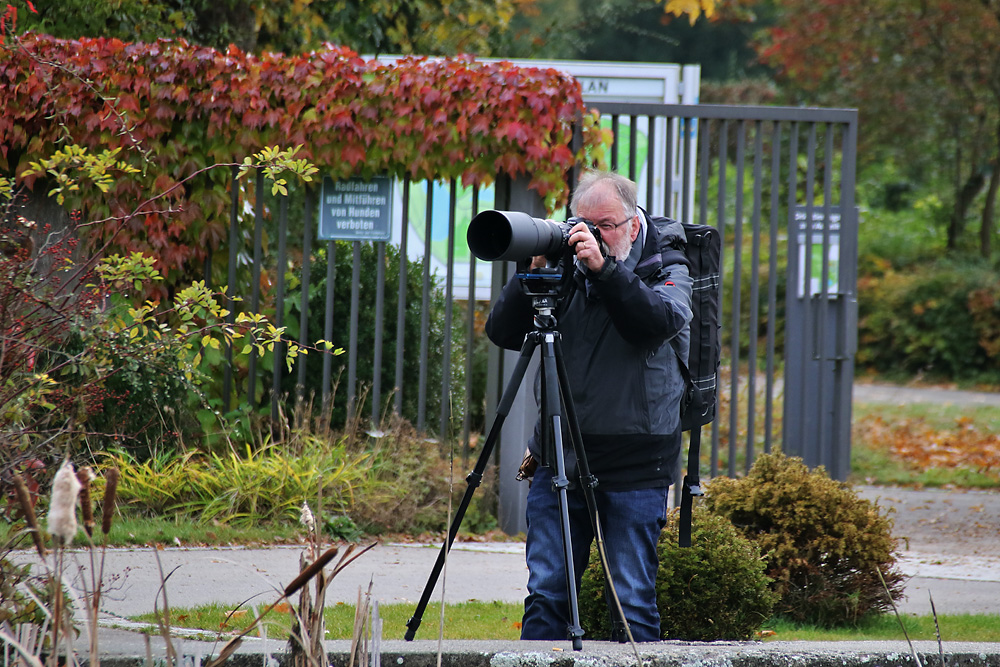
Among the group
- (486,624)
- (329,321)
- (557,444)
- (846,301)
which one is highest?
(846,301)

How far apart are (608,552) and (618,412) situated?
46 cm

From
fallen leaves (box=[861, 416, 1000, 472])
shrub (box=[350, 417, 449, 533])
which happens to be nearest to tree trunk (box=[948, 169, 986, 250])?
fallen leaves (box=[861, 416, 1000, 472])

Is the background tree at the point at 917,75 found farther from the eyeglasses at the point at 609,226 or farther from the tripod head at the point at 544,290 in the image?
the tripod head at the point at 544,290

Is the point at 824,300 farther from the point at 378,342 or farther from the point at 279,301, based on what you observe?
the point at 279,301

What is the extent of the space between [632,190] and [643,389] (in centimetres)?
61

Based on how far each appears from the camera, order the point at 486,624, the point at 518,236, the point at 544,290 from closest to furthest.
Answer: the point at 518,236
the point at 544,290
the point at 486,624

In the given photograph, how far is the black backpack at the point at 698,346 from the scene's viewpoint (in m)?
3.37

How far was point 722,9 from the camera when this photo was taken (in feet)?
44.8

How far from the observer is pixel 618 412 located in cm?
321

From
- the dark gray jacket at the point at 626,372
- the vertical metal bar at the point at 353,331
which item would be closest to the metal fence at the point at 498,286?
the vertical metal bar at the point at 353,331

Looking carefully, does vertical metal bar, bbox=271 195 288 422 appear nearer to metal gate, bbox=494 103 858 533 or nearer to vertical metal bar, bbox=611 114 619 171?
metal gate, bbox=494 103 858 533

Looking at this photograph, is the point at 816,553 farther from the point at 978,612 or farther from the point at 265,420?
the point at 265,420

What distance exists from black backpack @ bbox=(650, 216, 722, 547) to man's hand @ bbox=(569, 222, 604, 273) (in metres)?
0.37

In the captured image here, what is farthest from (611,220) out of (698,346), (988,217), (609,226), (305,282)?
(988,217)
